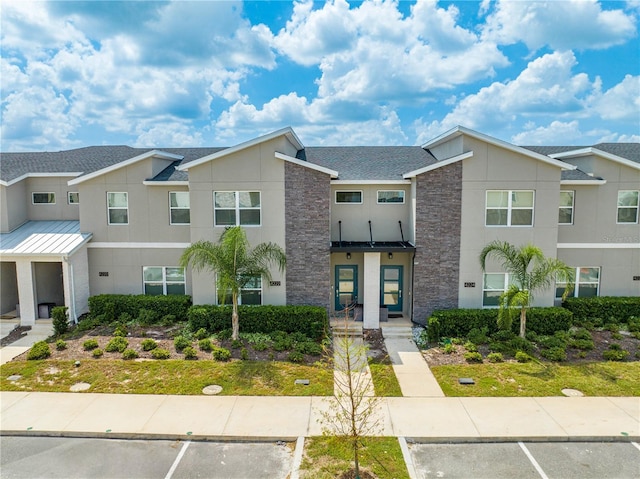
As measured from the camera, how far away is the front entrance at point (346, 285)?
1883 centimetres

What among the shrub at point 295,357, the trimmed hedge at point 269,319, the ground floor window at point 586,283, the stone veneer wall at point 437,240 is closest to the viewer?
the shrub at point 295,357

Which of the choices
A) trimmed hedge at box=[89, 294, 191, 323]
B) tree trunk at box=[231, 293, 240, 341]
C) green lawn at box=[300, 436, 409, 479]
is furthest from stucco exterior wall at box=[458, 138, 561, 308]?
trimmed hedge at box=[89, 294, 191, 323]

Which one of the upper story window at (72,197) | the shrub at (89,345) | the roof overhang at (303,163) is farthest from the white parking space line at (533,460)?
the upper story window at (72,197)

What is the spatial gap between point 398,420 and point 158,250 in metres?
13.0

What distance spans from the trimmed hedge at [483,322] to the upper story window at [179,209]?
11.2 m

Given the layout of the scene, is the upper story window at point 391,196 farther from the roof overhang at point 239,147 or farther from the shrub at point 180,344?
the shrub at point 180,344

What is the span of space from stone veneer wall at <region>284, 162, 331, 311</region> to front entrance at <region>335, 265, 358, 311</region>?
5.78 ft

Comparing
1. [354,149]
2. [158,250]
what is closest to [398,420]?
[158,250]

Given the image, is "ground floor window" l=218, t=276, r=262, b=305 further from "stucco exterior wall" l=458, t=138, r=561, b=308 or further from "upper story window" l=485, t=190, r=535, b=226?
"upper story window" l=485, t=190, r=535, b=226

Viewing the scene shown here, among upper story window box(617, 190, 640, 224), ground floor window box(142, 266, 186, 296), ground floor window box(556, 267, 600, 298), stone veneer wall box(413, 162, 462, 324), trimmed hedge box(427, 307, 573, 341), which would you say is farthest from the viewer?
ground floor window box(142, 266, 186, 296)

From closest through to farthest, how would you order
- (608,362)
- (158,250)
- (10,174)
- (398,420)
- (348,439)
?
1. (348,439)
2. (398,420)
3. (608,362)
4. (158,250)
5. (10,174)

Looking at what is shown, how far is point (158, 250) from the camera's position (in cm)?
1895

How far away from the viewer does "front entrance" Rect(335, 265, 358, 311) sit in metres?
18.8

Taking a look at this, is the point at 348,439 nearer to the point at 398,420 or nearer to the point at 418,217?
the point at 398,420
